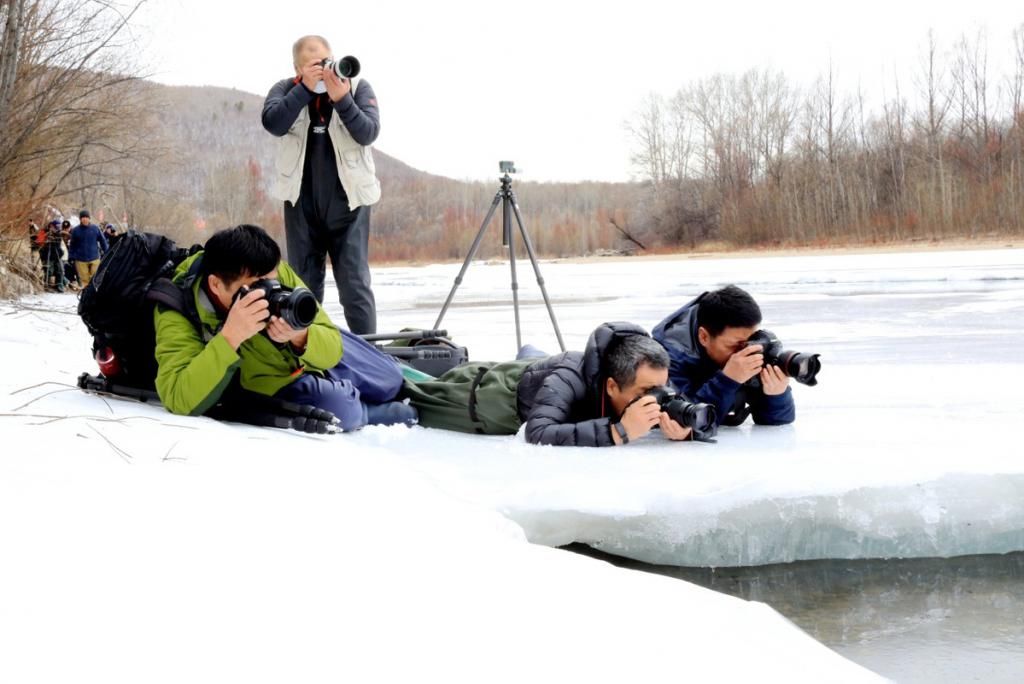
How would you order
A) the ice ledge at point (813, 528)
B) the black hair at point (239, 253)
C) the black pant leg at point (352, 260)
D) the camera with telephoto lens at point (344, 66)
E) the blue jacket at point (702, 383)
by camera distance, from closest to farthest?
the ice ledge at point (813, 528) → the black hair at point (239, 253) → the blue jacket at point (702, 383) → the camera with telephoto lens at point (344, 66) → the black pant leg at point (352, 260)

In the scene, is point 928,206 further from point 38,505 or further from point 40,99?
point 38,505

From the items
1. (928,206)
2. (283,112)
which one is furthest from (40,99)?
(928,206)

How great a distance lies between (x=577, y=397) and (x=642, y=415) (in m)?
0.28

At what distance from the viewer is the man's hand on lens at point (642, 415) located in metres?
2.82

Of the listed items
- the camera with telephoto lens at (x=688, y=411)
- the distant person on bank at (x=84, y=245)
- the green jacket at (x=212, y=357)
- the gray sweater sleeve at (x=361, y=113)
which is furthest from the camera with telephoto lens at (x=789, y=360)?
the distant person on bank at (x=84, y=245)

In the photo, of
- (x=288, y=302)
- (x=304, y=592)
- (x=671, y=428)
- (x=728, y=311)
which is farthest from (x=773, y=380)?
(x=304, y=592)

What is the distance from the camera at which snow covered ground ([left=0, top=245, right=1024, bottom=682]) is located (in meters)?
1.36

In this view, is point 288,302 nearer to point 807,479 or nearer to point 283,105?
point 807,479

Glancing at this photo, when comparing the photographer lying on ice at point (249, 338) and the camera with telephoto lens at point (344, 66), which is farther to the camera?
the camera with telephoto lens at point (344, 66)

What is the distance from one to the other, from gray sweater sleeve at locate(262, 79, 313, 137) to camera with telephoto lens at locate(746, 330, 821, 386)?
7.15 feet

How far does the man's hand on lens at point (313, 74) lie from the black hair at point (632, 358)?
1.96m

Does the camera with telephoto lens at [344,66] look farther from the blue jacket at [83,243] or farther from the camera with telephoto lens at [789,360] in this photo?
the blue jacket at [83,243]

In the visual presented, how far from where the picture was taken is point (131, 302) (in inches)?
120

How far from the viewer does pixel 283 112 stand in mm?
4203
